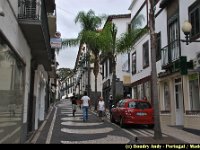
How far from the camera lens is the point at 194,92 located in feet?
57.0

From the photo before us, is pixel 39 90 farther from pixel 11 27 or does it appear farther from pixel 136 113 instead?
pixel 11 27

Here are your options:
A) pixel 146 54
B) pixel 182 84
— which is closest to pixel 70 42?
pixel 146 54

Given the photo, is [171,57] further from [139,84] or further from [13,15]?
[13,15]

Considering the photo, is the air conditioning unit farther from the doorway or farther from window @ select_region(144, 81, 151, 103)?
window @ select_region(144, 81, 151, 103)

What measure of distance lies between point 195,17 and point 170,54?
3.46 m

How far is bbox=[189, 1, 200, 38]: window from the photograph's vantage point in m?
16.7

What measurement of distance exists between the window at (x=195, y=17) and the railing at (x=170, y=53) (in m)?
1.84

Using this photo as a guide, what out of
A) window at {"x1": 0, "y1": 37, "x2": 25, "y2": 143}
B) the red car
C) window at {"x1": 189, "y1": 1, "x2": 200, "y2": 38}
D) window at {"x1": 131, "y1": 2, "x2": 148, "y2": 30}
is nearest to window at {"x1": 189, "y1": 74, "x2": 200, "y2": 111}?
window at {"x1": 189, "y1": 1, "x2": 200, "y2": 38}

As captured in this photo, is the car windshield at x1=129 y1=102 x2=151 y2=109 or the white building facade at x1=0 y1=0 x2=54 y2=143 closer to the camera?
the white building facade at x1=0 y1=0 x2=54 y2=143

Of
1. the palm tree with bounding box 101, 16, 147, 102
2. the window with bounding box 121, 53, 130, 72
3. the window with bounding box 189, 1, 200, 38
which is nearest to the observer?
the window with bounding box 189, 1, 200, 38

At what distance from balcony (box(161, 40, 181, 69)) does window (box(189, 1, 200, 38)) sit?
1805 mm

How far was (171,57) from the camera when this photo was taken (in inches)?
784

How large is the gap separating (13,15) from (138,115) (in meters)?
10.3

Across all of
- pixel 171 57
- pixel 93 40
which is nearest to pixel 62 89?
pixel 93 40
